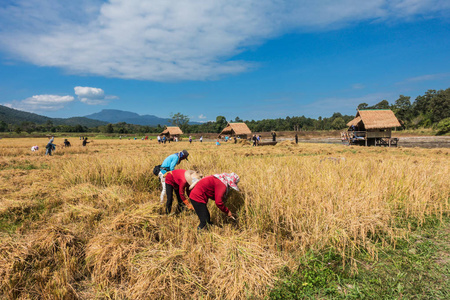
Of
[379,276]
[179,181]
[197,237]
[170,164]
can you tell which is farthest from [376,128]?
[197,237]

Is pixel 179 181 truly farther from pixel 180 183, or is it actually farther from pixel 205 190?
pixel 205 190

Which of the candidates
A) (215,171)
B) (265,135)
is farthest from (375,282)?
(265,135)

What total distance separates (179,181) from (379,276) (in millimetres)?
3461

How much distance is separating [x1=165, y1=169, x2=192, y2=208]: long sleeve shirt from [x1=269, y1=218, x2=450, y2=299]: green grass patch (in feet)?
7.49

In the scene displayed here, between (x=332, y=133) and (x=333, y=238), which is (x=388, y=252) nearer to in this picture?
(x=333, y=238)

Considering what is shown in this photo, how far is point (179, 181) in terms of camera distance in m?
4.48

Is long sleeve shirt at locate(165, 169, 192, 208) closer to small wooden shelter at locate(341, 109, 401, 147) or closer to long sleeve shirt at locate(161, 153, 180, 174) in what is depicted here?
long sleeve shirt at locate(161, 153, 180, 174)

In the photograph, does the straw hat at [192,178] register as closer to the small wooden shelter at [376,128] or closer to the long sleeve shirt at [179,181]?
the long sleeve shirt at [179,181]

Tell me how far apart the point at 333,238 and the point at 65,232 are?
13.7 feet

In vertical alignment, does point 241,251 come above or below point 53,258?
above

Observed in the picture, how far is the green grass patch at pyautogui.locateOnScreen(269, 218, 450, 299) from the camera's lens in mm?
2387

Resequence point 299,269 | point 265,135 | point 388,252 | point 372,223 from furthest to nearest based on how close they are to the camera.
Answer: point 265,135, point 372,223, point 388,252, point 299,269

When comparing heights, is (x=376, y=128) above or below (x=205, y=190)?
above

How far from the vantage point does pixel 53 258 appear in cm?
320
